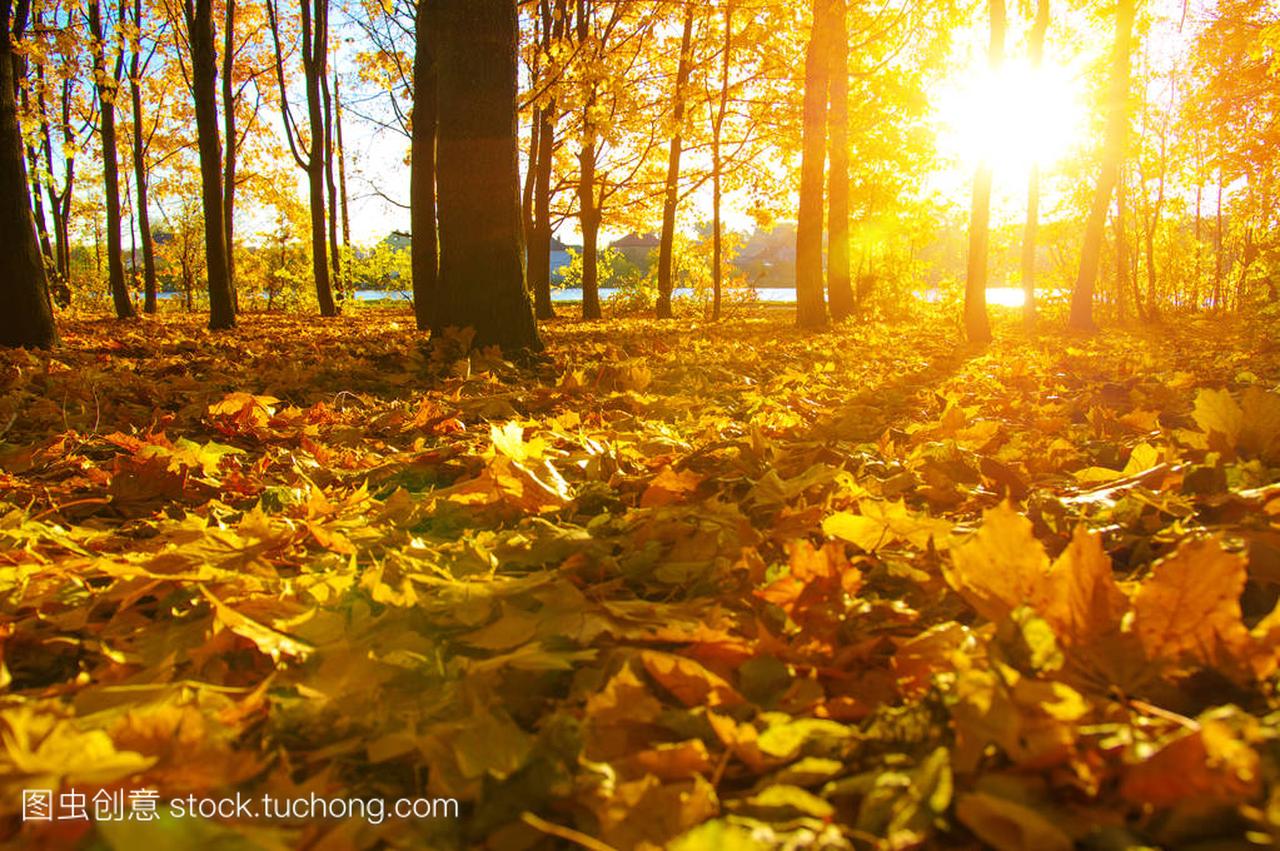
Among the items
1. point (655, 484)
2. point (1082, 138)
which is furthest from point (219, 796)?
point (1082, 138)

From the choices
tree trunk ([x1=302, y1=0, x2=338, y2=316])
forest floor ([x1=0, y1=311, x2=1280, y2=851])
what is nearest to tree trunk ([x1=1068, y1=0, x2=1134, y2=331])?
forest floor ([x1=0, y1=311, x2=1280, y2=851])

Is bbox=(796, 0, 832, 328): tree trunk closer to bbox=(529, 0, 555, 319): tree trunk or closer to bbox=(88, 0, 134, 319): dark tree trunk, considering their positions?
bbox=(529, 0, 555, 319): tree trunk

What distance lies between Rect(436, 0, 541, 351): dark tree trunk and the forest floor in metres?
3.47

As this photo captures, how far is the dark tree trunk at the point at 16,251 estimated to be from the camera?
20.0 feet

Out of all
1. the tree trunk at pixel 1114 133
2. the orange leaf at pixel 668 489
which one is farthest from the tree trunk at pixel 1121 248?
the orange leaf at pixel 668 489

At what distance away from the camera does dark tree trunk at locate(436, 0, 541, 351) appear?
213 inches

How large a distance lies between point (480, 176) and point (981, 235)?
245 inches

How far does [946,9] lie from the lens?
10750mm

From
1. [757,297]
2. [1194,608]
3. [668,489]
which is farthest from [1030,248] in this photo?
[1194,608]

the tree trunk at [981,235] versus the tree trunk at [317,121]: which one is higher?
the tree trunk at [317,121]

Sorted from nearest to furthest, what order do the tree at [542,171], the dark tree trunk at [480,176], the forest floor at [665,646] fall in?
the forest floor at [665,646] → the dark tree trunk at [480,176] → the tree at [542,171]

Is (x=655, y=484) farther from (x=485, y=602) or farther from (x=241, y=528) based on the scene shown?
(x=241, y=528)

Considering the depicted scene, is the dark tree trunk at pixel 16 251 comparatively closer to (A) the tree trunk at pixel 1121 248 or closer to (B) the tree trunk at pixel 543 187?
(B) the tree trunk at pixel 543 187

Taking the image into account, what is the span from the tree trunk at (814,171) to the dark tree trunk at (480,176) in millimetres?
6640
